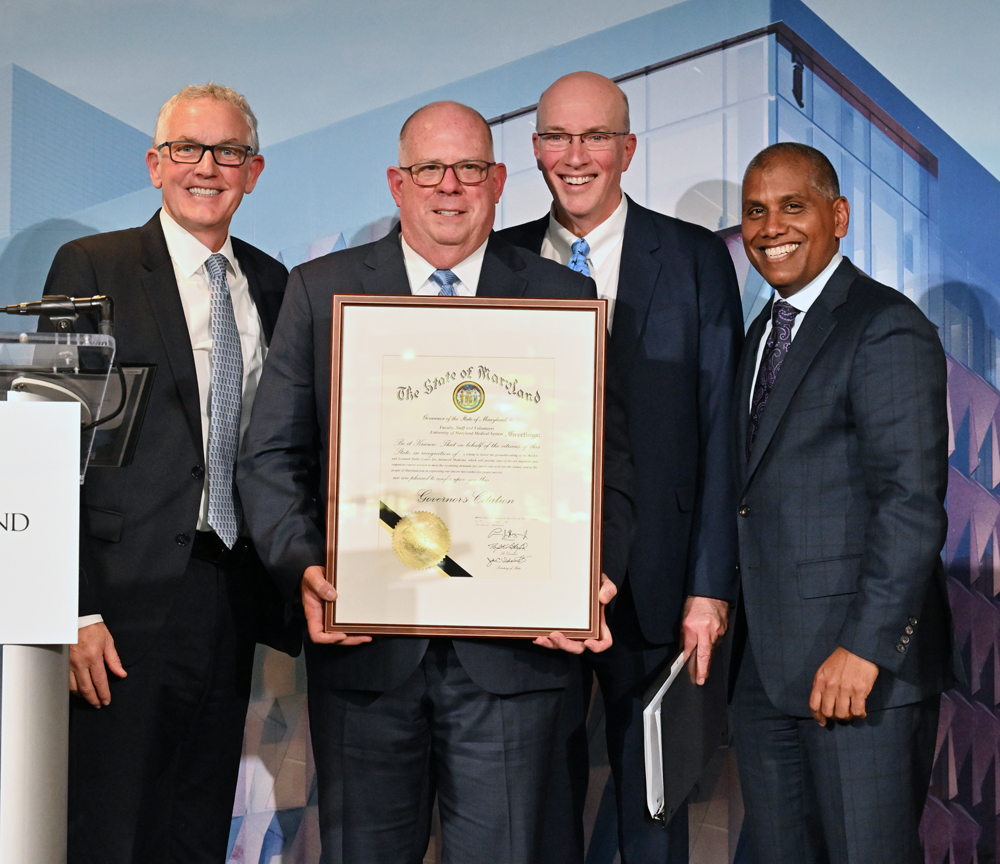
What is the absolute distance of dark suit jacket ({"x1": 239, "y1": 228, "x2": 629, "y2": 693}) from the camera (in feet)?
6.57

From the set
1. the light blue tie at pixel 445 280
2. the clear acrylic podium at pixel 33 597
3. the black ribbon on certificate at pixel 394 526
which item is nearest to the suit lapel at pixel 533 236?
the light blue tie at pixel 445 280

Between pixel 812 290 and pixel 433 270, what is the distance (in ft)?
3.03

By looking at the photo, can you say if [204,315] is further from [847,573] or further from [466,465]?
[847,573]

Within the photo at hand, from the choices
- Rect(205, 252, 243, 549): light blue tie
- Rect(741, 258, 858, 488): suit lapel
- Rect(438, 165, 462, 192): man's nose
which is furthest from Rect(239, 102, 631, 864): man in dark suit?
Rect(741, 258, 858, 488): suit lapel

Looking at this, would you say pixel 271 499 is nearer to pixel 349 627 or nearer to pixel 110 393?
pixel 349 627

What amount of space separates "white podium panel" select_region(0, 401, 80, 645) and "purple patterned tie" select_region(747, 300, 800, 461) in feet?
5.10

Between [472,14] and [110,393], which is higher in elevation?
[472,14]

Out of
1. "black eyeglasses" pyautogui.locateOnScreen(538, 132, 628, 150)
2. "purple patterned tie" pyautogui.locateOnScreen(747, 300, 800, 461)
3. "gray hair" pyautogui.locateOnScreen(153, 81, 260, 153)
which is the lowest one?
"purple patterned tie" pyautogui.locateOnScreen(747, 300, 800, 461)

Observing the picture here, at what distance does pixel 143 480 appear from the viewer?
2256mm

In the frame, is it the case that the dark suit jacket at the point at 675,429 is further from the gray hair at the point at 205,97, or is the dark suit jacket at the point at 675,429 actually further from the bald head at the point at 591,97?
the gray hair at the point at 205,97

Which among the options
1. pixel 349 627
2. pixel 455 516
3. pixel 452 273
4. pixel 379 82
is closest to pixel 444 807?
pixel 349 627

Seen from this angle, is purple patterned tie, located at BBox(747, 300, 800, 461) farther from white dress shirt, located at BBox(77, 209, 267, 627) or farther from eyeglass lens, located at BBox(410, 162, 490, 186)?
white dress shirt, located at BBox(77, 209, 267, 627)

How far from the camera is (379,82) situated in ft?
10.8

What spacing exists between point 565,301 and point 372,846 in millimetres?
1177
